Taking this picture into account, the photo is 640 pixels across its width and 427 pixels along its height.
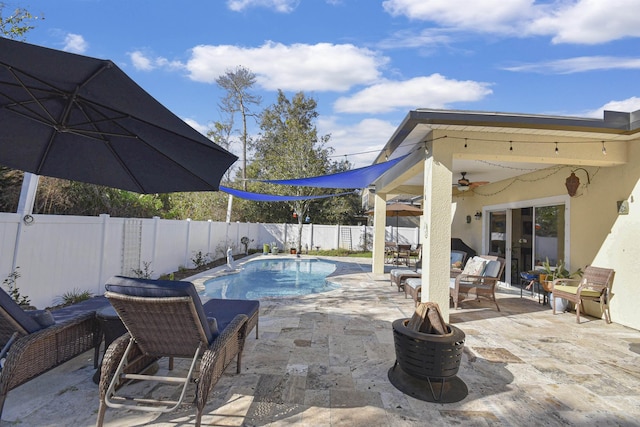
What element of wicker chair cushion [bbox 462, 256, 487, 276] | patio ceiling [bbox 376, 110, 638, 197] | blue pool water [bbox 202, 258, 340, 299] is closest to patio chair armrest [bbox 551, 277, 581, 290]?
wicker chair cushion [bbox 462, 256, 487, 276]

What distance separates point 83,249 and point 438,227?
600 centimetres

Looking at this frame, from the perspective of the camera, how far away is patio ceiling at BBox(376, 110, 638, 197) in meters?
4.73

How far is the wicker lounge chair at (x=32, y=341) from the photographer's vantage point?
2375 mm

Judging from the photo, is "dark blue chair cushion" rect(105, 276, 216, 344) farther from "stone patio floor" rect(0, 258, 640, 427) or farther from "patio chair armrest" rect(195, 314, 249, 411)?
"stone patio floor" rect(0, 258, 640, 427)

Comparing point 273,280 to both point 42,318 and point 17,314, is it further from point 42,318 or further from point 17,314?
point 17,314

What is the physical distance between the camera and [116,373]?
242cm

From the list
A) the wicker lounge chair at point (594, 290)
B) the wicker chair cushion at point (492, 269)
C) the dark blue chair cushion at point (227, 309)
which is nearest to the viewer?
the dark blue chair cushion at point (227, 309)

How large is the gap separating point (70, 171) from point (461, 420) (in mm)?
4676

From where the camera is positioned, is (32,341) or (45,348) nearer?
(32,341)

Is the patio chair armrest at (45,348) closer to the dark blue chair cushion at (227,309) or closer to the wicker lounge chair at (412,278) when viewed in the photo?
the dark blue chair cushion at (227,309)

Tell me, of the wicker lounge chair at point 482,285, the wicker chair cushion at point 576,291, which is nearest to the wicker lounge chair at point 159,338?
the wicker lounge chair at point 482,285

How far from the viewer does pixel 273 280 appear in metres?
11.0

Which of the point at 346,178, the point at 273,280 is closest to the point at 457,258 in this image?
the point at 346,178

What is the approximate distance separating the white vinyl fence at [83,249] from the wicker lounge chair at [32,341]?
239 cm
